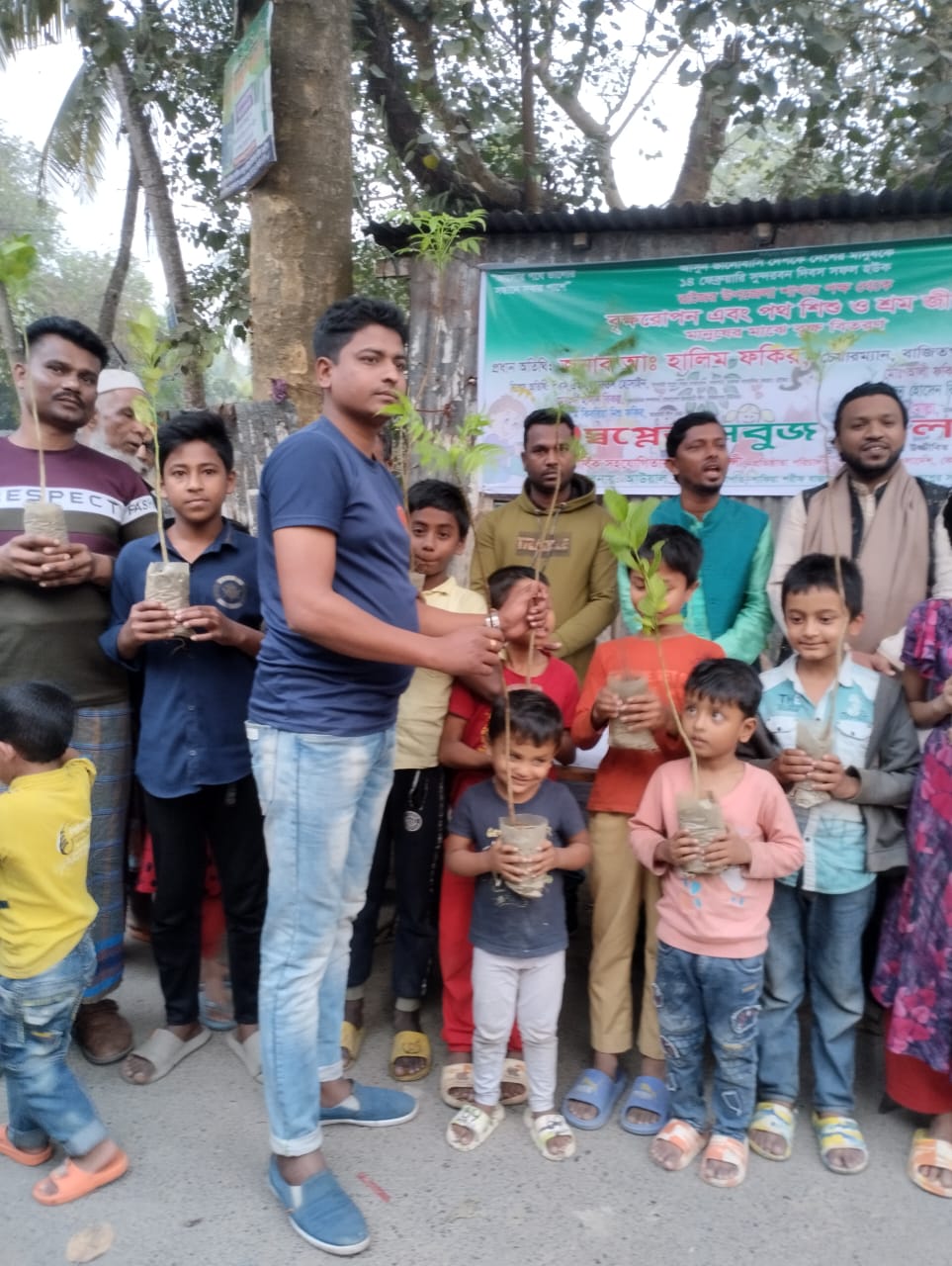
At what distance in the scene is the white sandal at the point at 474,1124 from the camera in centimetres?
255

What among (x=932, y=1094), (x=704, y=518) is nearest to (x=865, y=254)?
(x=704, y=518)

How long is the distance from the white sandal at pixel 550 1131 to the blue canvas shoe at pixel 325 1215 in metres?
0.54

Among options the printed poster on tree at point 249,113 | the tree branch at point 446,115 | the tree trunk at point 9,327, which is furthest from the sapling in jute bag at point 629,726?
the tree branch at point 446,115

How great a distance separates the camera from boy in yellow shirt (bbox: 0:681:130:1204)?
2.35m

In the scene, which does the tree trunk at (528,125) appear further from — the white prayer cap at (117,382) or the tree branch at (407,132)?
the white prayer cap at (117,382)

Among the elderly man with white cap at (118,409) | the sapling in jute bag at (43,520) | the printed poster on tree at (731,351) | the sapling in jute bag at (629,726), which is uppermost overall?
the printed poster on tree at (731,351)

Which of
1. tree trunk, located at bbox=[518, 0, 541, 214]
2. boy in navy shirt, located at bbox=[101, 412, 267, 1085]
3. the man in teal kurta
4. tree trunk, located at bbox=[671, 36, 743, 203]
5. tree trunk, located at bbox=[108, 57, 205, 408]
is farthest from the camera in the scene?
tree trunk, located at bbox=[108, 57, 205, 408]

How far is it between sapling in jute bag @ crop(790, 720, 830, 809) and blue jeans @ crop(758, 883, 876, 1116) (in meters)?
0.30

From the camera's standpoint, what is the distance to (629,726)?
102 inches

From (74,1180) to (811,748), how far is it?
7.04 ft

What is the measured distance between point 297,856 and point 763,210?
3.83m

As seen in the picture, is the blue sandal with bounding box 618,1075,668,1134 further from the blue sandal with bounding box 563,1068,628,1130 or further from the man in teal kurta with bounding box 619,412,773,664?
the man in teal kurta with bounding box 619,412,773,664

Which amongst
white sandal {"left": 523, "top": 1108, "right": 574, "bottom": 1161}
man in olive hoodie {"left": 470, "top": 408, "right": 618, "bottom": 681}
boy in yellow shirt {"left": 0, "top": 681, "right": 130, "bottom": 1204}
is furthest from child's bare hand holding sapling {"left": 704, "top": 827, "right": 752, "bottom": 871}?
boy in yellow shirt {"left": 0, "top": 681, "right": 130, "bottom": 1204}

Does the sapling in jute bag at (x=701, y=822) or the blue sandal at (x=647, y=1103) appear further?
the blue sandal at (x=647, y=1103)
